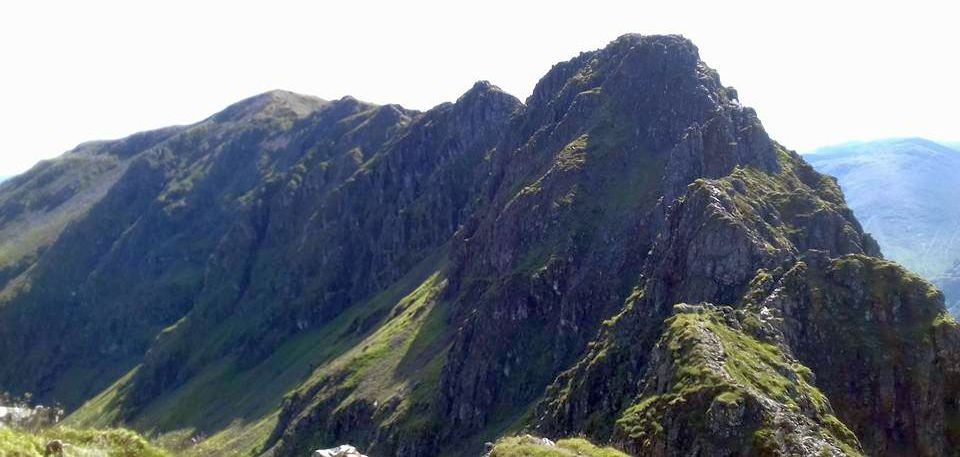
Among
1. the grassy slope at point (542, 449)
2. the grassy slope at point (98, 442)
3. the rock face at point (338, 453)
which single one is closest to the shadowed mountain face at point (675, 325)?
the rock face at point (338, 453)

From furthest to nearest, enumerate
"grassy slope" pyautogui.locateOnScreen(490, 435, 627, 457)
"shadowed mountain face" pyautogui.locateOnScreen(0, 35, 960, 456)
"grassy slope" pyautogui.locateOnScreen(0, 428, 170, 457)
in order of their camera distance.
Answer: "shadowed mountain face" pyautogui.locateOnScreen(0, 35, 960, 456) → "grassy slope" pyautogui.locateOnScreen(490, 435, 627, 457) → "grassy slope" pyautogui.locateOnScreen(0, 428, 170, 457)

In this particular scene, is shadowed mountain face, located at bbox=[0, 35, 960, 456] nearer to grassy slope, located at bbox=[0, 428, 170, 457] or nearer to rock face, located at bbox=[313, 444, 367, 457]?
rock face, located at bbox=[313, 444, 367, 457]

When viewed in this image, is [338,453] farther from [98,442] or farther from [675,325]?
[675,325]

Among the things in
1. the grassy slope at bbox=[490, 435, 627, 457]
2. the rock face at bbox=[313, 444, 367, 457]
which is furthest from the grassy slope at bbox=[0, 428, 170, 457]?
the grassy slope at bbox=[490, 435, 627, 457]

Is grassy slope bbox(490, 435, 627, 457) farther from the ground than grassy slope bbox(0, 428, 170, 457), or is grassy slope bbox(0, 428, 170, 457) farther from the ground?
grassy slope bbox(0, 428, 170, 457)

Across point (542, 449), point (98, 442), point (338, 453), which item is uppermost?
point (98, 442)

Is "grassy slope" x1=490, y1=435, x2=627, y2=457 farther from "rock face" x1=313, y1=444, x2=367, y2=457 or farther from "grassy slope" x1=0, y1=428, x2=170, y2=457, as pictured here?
"grassy slope" x1=0, y1=428, x2=170, y2=457

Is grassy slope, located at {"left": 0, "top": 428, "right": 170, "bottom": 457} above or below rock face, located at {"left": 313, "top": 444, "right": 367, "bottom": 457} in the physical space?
above

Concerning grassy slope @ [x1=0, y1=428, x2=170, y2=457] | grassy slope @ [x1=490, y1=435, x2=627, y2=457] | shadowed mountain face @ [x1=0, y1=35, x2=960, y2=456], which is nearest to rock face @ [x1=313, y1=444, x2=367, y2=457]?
shadowed mountain face @ [x1=0, y1=35, x2=960, y2=456]

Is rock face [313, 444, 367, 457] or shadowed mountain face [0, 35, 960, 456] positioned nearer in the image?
rock face [313, 444, 367, 457]

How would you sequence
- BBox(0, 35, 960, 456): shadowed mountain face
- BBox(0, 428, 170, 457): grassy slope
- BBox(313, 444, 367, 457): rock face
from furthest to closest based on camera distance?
BBox(0, 35, 960, 456): shadowed mountain face, BBox(313, 444, 367, 457): rock face, BBox(0, 428, 170, 457): grassy slope

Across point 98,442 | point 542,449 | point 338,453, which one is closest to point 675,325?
point 542,449

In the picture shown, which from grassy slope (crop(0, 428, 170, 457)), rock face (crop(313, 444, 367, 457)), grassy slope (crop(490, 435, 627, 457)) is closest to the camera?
grassy slope (crop(0, 428, 170, 457))

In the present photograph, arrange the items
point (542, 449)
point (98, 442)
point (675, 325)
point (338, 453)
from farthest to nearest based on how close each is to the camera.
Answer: point (675, 325) → point (542, 449) → point (338, 453) → point (98, 442)
